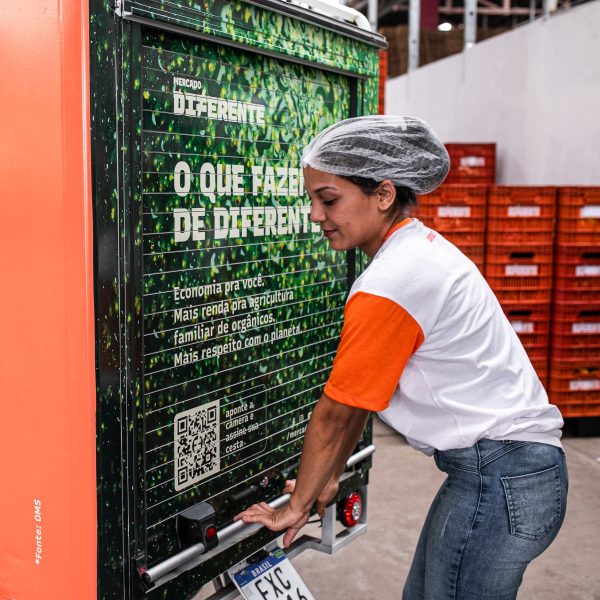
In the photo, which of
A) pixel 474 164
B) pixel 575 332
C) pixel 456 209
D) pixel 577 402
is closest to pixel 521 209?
pixel 456 209

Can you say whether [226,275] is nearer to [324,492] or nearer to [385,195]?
[385,195]

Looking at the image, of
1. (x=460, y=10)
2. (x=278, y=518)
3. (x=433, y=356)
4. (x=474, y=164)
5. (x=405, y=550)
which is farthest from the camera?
(x=460, y=10)

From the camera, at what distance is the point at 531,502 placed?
2025 mm

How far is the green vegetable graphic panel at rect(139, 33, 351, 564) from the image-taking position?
2.03 meters

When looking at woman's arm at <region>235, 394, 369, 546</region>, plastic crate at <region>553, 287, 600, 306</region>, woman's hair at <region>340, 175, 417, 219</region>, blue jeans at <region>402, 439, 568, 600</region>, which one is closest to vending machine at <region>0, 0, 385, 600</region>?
woman's arm at <region>235, 394, 369, 546</region>

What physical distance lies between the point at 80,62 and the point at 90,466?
3.02 feet

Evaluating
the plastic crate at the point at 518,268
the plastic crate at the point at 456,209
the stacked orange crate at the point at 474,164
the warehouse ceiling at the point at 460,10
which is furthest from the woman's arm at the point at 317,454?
the warehouse ceiling at the point at 460,10

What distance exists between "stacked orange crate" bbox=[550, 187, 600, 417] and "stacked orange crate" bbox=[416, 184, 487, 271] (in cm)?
63

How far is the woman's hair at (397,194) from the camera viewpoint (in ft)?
6.82

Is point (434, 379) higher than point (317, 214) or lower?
lower

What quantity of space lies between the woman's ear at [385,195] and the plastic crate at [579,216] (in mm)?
4718

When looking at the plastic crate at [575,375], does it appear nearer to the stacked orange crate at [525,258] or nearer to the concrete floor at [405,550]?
the stacked orange crate at [525,258]

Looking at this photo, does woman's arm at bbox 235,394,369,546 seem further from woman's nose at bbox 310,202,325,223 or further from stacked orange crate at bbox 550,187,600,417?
stacked orange crate at bbox 550,187,600,417

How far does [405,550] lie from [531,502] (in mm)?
2713
